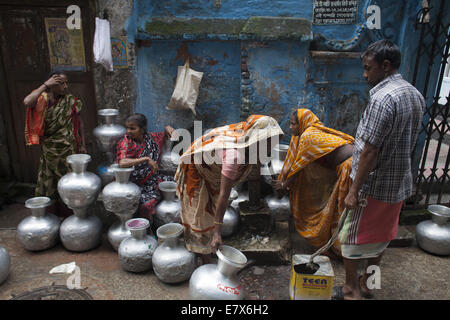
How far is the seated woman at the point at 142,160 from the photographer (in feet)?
12.8

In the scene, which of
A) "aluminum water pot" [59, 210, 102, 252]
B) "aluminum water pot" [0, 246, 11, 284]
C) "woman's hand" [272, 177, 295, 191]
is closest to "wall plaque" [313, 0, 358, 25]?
"woman's hand" [272, 177, 295, 191]

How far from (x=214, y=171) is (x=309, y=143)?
1179mm

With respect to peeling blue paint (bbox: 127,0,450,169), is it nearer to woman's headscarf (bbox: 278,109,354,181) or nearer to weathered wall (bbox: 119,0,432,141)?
weathered wall (bbox: 119,0,432,141)

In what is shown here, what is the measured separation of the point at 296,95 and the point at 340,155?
5.35 feet

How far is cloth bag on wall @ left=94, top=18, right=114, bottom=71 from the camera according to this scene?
14.1ft

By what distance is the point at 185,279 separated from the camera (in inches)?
129

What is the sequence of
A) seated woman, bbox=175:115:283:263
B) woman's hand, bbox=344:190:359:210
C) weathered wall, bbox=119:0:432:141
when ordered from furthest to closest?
weathered wall, bbox=119:0:432:141 → woman's hand, bbox=344:190:359:210 → seated woman, bbox=175:115:283:263

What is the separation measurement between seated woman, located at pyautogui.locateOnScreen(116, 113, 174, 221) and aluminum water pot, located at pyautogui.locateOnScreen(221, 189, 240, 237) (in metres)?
0.81

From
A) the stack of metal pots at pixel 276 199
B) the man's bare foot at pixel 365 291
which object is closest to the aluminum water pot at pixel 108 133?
the stack of metal pots at pixel 276 199

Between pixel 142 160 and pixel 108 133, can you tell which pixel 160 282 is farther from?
pixel 108 133

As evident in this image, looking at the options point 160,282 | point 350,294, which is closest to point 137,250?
point 160,282

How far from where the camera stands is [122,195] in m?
3.56
